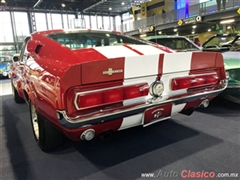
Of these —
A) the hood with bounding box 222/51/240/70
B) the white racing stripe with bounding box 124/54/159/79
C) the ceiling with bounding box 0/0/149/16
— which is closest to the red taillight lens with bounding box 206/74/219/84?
the white racing stripe with bounding box 124/54/159/79

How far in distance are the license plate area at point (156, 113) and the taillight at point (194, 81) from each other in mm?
195

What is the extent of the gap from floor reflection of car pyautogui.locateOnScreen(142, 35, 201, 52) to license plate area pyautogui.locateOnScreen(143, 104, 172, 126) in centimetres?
275

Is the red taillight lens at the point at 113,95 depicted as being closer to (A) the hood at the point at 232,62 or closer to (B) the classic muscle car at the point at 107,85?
(B) the classic muscle car at the point at 107,85

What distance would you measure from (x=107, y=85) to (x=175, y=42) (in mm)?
3404

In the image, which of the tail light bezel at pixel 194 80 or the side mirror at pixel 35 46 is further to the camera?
the side mirror at pixel 35 46

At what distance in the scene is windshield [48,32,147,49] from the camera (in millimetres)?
1947

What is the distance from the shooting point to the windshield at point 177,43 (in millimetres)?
4207

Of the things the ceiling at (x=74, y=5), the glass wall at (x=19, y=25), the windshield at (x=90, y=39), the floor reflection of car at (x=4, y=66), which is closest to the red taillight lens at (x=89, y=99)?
the windshield at (x=90, y=39)

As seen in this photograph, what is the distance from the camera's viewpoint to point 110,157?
6.03 feet

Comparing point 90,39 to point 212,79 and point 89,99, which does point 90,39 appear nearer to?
point 89,99

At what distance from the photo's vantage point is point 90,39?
2213mm

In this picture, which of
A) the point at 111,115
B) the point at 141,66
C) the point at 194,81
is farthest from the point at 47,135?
the point at 194,81

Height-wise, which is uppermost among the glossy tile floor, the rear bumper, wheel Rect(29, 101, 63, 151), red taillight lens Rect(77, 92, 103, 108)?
red taillight lens Rect(77, 92, 103, 108)

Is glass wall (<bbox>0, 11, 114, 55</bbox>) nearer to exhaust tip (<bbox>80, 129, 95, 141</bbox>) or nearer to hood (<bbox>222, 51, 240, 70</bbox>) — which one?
hood (<bbox>222, 51, 240, 70</bbox>)
